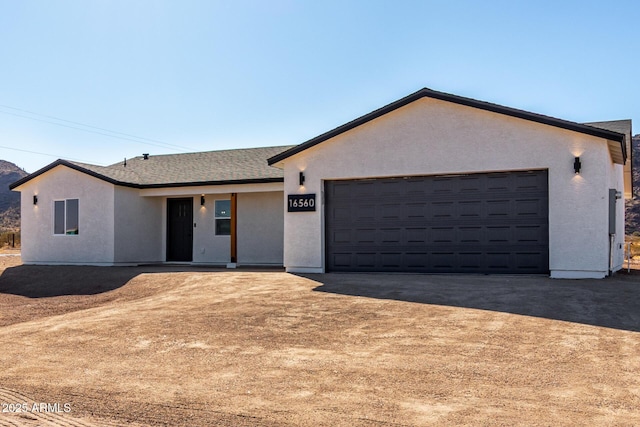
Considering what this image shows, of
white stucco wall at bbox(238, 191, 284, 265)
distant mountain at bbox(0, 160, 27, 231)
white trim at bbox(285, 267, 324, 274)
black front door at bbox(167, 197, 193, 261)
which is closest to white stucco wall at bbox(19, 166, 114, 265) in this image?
black front door at bbox(167, 197, 193, 261)

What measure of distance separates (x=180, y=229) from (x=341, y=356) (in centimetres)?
1521

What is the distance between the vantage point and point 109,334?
8648 mm

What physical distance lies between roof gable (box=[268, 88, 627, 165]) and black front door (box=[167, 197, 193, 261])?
621cm

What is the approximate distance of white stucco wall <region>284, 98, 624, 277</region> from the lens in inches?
503

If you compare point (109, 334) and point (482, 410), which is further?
point (109, 334)

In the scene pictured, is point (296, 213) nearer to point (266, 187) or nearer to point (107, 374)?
point (266, 187)

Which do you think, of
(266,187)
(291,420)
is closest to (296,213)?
(266,187)

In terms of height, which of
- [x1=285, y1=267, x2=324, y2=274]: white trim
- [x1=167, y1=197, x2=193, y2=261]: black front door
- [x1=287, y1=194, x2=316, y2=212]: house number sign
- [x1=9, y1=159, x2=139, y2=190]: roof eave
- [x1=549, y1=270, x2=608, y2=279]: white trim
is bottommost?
[x1=285, y1=267, x2=324, y2=274]: white trim

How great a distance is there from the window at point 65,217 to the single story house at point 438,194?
3.29 feet

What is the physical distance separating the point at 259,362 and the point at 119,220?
14044 mm

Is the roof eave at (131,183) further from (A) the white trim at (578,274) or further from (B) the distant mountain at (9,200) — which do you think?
(B) the distant mountain at (9,200)

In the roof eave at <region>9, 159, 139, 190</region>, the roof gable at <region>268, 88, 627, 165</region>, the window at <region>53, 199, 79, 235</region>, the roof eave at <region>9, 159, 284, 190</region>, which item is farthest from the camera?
the window at <region>53, 199, 79, 235</region>

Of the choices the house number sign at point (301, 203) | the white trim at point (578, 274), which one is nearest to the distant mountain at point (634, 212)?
the white trim at point (578, 274)

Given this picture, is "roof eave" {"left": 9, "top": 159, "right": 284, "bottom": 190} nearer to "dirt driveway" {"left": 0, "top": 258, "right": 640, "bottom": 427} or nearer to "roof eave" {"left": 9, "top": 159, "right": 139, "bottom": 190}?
"roof eave" {"left": 9, "top": 159, "right": 139, "bottom": 190}
